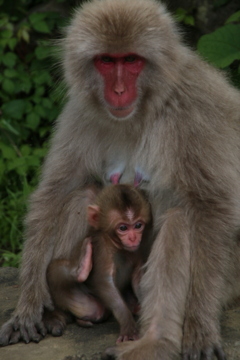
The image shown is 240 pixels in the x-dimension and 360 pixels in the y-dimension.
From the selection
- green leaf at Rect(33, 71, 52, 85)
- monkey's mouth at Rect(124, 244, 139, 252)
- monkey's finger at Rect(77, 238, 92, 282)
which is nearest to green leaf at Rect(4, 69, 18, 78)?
green leaf at Rect(33, 71, 52, 85)

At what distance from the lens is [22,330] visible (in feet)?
17.1

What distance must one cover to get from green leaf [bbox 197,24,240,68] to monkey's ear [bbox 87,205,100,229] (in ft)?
7.46

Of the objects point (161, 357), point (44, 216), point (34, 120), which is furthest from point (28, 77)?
point (161, 357)

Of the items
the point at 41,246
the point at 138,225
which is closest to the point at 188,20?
the point at 41,246

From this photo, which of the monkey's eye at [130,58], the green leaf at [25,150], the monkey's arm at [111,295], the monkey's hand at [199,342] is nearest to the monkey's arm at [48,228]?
the monkey's arm at [111,295]

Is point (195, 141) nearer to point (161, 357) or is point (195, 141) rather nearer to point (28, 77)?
point (161, 357)

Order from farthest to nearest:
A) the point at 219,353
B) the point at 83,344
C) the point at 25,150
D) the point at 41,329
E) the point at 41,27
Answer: the point at 41,27, the point at 25,150, the point at 41,329, the point at 83,344, the point at 219,353

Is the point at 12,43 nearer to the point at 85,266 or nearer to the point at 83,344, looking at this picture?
the point at 85,266

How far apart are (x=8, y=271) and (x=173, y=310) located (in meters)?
2.25

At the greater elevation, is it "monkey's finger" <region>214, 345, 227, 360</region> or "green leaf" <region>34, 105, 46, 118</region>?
"green leaf" <region>34, 105, 46, 118</region>

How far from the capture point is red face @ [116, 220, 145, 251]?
4961 mm

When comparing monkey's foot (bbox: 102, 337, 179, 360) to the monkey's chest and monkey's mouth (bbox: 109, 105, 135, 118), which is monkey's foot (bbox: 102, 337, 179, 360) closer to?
the monkey's chest

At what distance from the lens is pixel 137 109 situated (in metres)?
5.15

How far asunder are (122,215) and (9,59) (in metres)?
4.20
